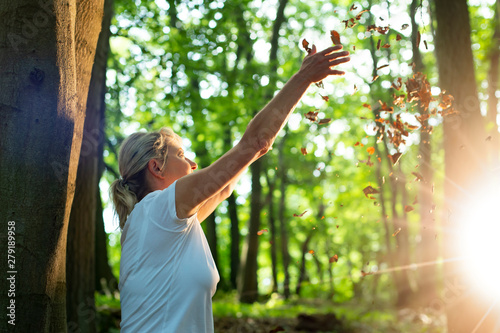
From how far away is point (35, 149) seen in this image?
6.97ft

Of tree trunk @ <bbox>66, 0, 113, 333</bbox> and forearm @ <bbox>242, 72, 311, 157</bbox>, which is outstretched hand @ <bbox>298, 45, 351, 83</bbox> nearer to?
forearm @ <bbox>242, 72, 311, 157</bbox>

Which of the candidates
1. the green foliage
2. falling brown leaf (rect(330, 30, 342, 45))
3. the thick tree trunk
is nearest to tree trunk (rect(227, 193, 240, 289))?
the green foliage

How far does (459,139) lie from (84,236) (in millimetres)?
4772

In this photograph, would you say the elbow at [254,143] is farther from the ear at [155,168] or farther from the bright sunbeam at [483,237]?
the bright sunbeam at [483,237]

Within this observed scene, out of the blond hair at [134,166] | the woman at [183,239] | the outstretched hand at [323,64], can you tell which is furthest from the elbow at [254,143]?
the blond hair at [134,166]

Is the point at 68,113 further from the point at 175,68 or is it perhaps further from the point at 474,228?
the point at 175,68

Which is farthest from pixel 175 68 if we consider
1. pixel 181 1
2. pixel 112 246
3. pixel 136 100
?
pixel 112 246

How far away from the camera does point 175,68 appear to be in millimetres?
8977

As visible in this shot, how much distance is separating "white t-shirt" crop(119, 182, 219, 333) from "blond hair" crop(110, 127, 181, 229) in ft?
0.82

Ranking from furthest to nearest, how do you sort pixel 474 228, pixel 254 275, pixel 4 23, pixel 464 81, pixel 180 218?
pixel 254 275 → pixel 464 81 → pixel 474 228 → pixel 4 23 → pixel 180 218

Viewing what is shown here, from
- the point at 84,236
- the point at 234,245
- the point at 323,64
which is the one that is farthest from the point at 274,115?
the point at 234,245

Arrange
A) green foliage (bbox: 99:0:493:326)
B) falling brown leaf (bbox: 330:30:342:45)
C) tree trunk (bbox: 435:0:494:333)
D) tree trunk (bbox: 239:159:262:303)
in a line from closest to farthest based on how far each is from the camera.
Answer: falling brown leaf (bbox: 330:30:342:45)
tree trunk (bbox: 435:0:494:333)
green foliage (bbox: 99:0:493:326)
tree trunk (bbox: 239:159:262:303)

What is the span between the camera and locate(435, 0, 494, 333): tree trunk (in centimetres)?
552

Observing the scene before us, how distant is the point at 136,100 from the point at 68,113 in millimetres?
11429
